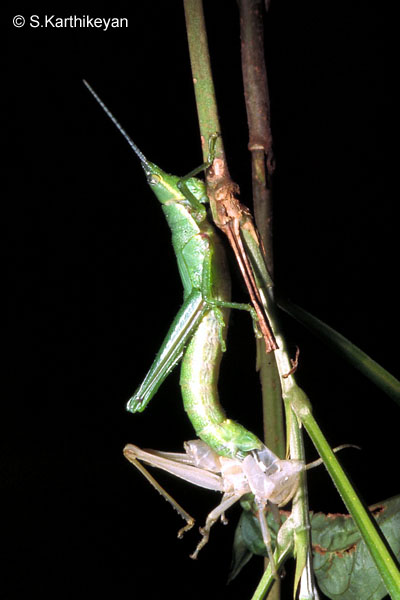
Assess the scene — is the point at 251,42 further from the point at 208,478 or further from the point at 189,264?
the point at 208,478

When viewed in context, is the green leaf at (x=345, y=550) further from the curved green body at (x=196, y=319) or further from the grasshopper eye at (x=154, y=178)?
the grasshopper eye at (x=154, y=178)

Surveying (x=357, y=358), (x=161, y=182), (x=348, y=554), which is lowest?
(x=348, y=554)

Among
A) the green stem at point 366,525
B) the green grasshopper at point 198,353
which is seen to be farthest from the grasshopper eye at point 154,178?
the green stem at point 366,525

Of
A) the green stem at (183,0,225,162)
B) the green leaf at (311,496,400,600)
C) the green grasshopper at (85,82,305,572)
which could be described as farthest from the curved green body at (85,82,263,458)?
the green leaf at (311,496,400,600)

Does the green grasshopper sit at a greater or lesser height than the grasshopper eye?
lesser

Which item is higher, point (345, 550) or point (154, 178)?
point (154, 178)

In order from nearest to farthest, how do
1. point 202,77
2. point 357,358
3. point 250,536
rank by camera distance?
1. point 202,77
2. point 357,358
3. point 250,536

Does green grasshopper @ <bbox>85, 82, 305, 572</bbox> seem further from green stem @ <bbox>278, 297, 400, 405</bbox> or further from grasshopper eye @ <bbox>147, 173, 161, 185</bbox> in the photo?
green stem @ <bbox>278, 297, 400, 405</bbox>

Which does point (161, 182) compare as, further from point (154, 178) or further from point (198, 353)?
point (198, 353)

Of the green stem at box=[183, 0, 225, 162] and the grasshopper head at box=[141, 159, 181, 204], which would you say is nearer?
the green stem at box=[183, 0, 225, 162]

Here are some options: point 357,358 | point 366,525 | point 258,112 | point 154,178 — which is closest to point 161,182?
point 154,178
